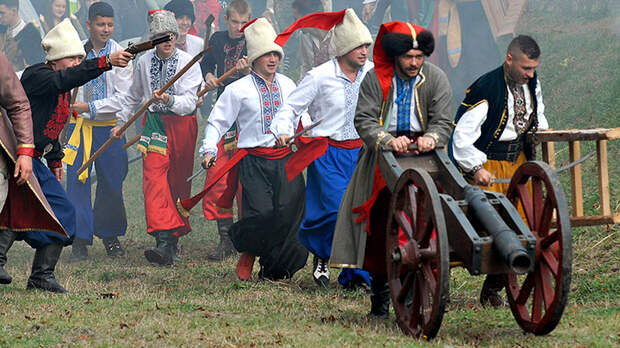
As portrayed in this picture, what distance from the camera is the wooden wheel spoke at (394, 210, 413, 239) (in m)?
4.94

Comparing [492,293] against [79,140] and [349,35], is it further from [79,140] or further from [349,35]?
[79,140]

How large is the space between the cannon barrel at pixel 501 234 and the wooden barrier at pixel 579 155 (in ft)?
4.68

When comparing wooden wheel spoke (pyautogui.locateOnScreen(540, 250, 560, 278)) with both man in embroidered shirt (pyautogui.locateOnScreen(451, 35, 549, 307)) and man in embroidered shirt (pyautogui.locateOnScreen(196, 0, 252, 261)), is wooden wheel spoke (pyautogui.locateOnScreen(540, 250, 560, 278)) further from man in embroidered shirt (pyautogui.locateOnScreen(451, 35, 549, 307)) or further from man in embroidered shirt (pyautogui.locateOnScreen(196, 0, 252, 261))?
man in embroidered shirt (pyautogui.locateOnScreen(196, 0, 252, 261))

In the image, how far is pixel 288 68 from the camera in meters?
17.0

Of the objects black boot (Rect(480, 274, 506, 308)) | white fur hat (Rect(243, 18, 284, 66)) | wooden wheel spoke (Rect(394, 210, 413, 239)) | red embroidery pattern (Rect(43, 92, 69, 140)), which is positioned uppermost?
white fur hat (Rect(243, 18, 284, 66))

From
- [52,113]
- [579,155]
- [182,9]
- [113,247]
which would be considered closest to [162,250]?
[113,247]

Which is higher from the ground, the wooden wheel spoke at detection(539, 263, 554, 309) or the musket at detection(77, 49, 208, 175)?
the musket at detection(77, 49, 208, 175)

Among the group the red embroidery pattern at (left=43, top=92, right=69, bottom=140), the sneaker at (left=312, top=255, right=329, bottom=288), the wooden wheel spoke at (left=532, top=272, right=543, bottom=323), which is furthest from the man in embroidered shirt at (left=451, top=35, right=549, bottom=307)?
the red embroidery pattern at (left=43, top=92, right=69, bottom=140)

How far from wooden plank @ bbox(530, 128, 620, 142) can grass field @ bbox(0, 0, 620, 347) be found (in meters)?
1.04

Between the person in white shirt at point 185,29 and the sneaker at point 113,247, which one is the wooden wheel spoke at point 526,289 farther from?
the person in white shirt at point 185,29

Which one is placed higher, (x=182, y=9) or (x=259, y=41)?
(x=182, y=9)

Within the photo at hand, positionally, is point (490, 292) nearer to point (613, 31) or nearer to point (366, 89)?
point (366, 89)

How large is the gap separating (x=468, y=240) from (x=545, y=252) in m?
0.45

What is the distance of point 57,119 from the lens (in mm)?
6957
